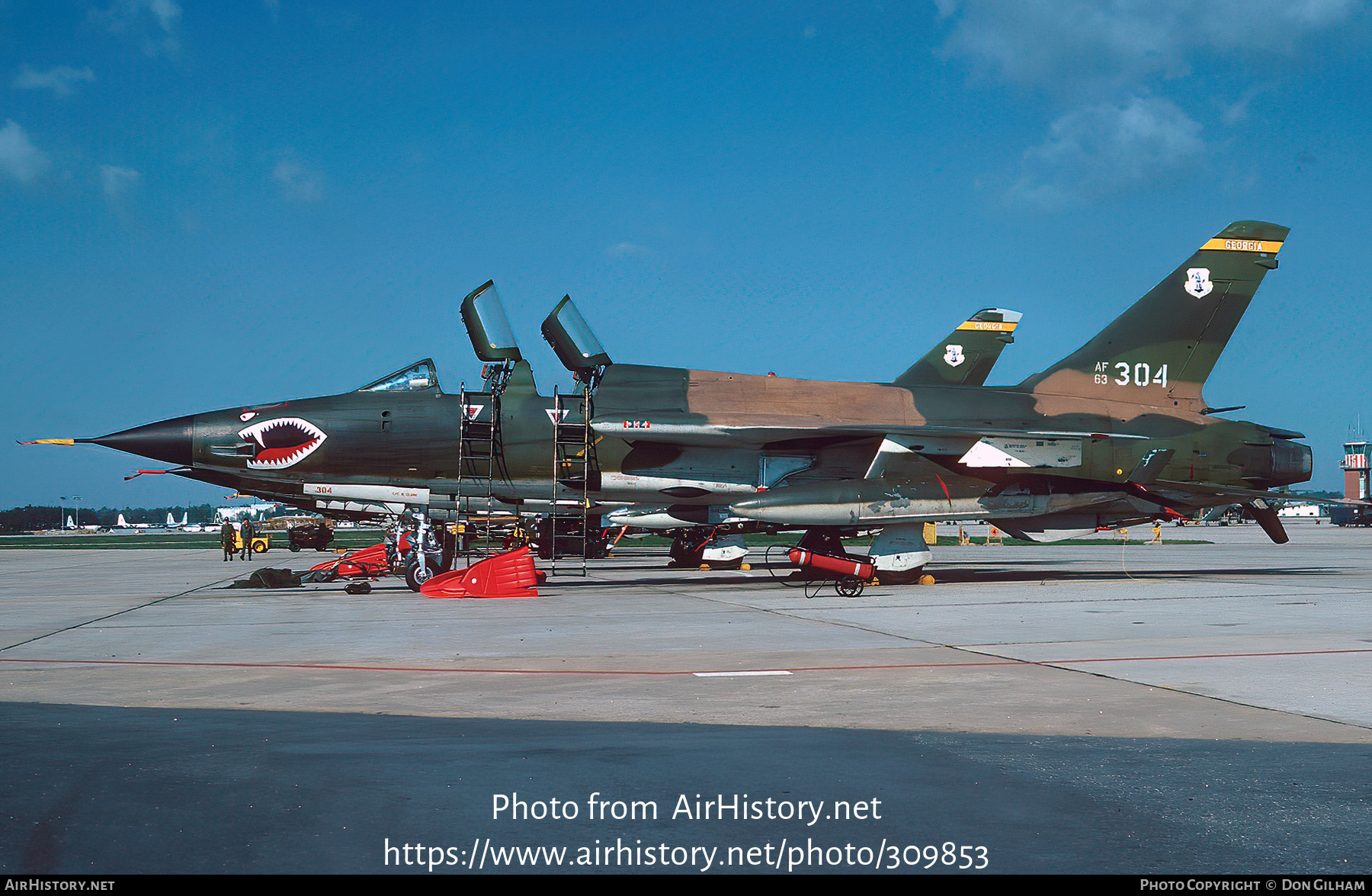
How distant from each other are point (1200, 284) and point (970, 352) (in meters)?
7.60

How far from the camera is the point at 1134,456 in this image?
18.4 m

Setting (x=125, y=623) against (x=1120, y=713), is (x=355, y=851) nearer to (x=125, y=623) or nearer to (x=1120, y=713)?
(x=1120, y=713)

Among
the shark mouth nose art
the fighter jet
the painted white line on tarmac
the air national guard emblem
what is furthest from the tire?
the air national guard emblem

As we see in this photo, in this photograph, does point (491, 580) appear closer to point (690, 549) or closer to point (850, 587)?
point (850, 587)

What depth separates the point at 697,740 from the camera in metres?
5.55

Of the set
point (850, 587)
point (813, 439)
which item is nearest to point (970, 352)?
point (813, 439)

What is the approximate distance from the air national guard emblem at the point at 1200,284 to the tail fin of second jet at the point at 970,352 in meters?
7.46

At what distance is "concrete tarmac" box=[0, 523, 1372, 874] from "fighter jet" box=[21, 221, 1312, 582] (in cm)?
509

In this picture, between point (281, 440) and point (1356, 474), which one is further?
point (1356, 474)

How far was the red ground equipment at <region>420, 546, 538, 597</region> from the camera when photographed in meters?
16.0

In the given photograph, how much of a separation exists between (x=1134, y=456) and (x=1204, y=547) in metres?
23.0

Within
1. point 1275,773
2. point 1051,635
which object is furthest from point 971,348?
point 1275,773

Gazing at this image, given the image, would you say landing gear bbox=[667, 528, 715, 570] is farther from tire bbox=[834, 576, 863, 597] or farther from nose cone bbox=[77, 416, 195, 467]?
nose cone bbox=[77, 416, 195, 467]

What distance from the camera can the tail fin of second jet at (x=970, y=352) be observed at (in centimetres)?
2658
